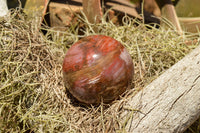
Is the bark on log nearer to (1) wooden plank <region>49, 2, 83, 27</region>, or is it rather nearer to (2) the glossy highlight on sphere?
(2) the glossy highlight on sphere

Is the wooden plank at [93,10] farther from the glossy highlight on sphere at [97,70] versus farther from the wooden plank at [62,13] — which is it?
the glossy highlight on sphere at [97,70]

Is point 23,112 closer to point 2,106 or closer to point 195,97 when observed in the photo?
point 2,106

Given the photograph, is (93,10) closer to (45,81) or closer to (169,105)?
(45,81)

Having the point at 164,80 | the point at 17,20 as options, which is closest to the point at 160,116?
the point at 164,80

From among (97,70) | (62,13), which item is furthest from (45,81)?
(62,13)

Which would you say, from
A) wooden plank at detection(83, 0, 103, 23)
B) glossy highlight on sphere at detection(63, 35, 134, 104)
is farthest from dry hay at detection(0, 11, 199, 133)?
wooden plank at detection(83, 0, 103, 23)
